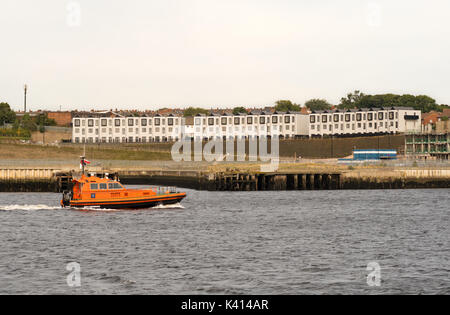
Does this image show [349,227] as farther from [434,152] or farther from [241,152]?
[241,152]

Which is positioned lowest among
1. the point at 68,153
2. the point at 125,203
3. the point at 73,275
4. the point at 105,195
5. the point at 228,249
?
the point at 228,249

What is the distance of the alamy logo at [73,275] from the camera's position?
33.3 metres

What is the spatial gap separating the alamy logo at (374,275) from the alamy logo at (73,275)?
47.2 feet

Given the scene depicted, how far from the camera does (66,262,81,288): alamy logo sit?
109ft

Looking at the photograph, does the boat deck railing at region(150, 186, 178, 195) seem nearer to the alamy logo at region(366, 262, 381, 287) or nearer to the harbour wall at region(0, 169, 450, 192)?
the harbour wall at region(0, 169, 450, 192)

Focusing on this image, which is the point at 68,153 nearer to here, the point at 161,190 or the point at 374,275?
the point at 161,190

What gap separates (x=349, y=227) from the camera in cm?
5719

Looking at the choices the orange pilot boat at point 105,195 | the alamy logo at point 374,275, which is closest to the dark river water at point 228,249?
the alamy logo at point 374,275

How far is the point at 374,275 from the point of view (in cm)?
3531

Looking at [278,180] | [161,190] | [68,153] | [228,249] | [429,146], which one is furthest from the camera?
[68,153]

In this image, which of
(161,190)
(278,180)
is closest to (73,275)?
(161,190)

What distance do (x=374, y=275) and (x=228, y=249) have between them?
38.6ft

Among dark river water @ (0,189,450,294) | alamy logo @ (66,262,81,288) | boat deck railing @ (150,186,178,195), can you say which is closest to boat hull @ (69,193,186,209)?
dark river water @ (0,189,450,294)

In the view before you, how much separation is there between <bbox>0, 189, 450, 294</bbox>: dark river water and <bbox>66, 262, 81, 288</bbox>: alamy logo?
1.01ft
